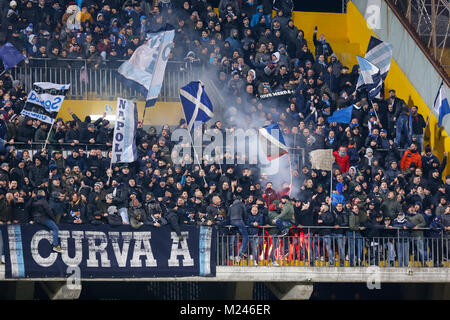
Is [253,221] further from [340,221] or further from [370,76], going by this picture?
[370,76]

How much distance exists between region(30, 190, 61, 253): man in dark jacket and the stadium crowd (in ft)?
0.09

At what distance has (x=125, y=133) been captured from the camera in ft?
90.6

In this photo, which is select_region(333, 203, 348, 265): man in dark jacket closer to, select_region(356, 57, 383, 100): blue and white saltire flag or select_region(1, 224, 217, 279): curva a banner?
select_region(1, 224, 217, 279): curva a banner

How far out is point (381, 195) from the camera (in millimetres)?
27422

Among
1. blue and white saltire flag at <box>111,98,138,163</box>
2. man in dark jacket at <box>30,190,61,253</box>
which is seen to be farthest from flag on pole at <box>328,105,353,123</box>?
man in dark jacket at <box>30,190,61,253</box>

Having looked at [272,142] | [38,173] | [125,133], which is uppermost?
[125,133]

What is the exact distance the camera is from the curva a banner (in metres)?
25.4

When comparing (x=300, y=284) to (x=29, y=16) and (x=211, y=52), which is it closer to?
(x=211, y=52)

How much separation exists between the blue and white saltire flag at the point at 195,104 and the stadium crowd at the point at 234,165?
754 mm

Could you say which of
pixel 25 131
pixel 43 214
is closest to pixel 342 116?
pixel 25 131

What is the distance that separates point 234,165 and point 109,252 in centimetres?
392

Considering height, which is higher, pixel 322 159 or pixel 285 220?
pixel 322 159

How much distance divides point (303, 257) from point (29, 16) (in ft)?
32.6
